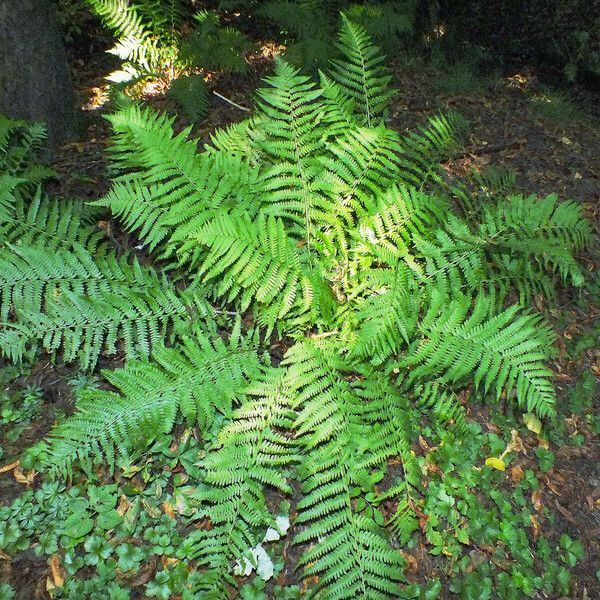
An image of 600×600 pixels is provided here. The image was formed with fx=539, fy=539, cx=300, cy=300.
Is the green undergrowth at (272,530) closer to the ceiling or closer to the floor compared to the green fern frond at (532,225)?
closer to the floor

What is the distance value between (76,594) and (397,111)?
4.39m

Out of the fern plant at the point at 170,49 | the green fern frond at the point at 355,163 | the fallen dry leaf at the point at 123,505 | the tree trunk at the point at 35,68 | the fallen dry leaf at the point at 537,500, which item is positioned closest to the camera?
the fallen dry leaf at the point at 123,505

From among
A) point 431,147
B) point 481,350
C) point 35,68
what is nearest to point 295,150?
point 431,147

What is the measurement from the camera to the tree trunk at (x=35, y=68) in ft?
11.6

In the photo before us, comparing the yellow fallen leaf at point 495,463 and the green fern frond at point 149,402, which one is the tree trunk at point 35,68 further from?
the yellow fallen leaf at point 495,463

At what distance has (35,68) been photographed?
3754mm

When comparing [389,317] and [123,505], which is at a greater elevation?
[389,317]

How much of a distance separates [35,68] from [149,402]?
104 inches

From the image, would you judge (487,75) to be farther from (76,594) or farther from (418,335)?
(76,594)

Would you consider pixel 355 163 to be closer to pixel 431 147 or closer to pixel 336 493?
pixel 431 147

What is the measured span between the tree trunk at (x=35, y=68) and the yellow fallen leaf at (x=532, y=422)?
3.85 m

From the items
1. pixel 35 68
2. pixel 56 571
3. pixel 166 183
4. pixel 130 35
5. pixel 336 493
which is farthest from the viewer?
pixel 130 35

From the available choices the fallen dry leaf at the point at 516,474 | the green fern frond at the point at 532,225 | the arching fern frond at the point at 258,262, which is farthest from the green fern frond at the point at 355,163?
the fallen dry leaf at the point at 516,474

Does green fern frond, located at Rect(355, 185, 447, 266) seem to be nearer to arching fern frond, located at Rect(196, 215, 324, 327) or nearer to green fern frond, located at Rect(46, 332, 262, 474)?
arching fern frond, located at Rect(196, 215, 324, 327)
